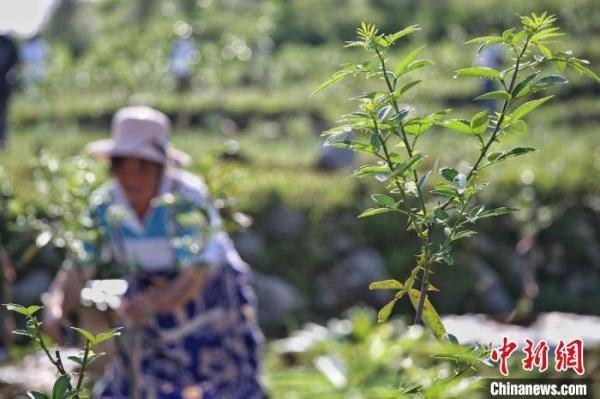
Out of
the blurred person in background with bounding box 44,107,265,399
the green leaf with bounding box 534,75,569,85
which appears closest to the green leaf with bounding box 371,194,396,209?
the green leaf with bounding box 534,75,569,85

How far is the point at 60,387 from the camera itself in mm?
1121

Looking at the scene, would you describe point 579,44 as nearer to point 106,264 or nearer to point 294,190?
point 294,190

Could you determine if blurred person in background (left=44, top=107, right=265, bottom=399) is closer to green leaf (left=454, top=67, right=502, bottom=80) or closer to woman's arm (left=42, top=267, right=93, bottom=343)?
woman's arm (left=42, top=267, right=93, bottom=343)

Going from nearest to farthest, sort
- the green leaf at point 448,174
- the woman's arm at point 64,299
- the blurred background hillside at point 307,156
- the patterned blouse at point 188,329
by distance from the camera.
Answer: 1. the green leaf at point 448,174
2. the woman's arm at point 64,299
3. the patterned blouse at point 188,329
4. the blurred background hillside at point 307,156

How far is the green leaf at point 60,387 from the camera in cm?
111

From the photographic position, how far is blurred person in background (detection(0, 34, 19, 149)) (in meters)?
6.18

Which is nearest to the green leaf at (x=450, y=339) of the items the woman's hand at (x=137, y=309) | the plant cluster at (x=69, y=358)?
the plant cluster at (x=69, y=358)

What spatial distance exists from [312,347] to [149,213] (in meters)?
2.38

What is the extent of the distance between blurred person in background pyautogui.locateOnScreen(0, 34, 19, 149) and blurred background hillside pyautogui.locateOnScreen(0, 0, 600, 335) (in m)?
0.52

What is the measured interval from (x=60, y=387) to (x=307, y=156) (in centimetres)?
817

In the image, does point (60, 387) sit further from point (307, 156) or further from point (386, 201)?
point (307, 156)

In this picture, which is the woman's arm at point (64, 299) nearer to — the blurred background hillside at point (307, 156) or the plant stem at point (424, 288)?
the blurred background hillside at point (307, 156)

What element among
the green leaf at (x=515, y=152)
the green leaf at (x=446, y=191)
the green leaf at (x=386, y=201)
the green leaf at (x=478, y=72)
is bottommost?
the green leaf at (x=386, y=201)

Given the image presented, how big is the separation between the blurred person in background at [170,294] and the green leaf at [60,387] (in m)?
1.63
